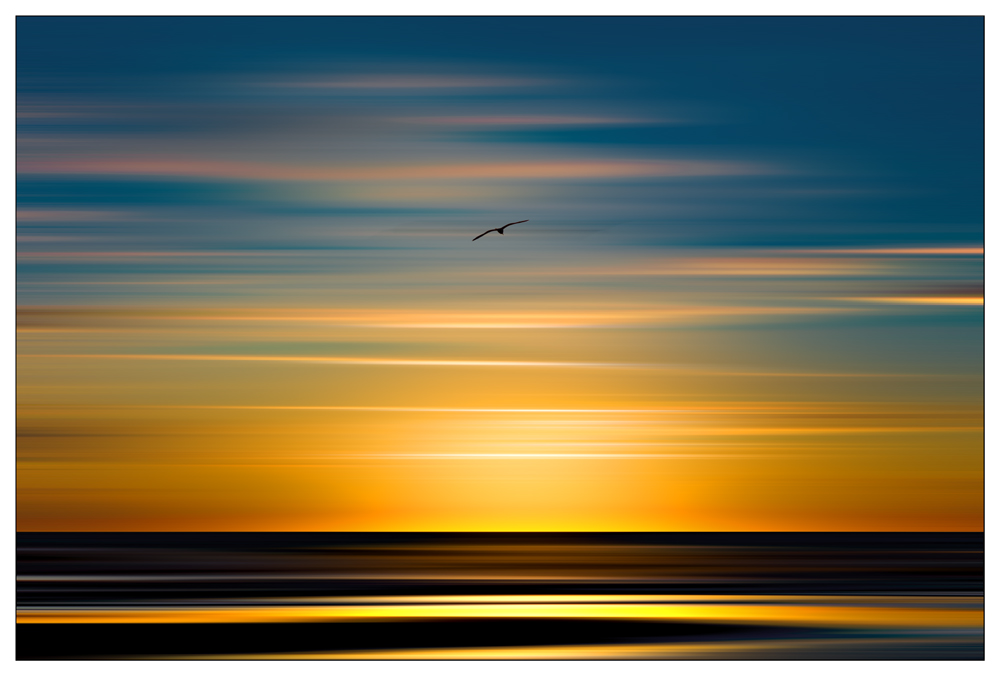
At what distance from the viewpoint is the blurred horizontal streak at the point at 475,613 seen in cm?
479

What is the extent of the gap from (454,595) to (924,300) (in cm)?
301

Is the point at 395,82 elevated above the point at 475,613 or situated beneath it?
elevated above

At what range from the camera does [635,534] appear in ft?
15.6

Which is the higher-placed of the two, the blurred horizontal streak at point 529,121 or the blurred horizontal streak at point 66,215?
the blurred horizontal streak at point 529,121

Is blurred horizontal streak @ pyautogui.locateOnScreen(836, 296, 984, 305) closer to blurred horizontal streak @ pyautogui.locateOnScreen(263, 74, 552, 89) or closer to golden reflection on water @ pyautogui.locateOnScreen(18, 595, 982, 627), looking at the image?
golden reflection on water @ pyautogui.locateOnScreen(18, 595, 982, 627)

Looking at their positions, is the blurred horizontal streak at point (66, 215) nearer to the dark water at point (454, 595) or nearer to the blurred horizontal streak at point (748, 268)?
the dark water at point (454, 595)

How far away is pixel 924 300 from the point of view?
15.8 feet

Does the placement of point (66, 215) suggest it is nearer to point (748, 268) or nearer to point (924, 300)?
point (748, 268)

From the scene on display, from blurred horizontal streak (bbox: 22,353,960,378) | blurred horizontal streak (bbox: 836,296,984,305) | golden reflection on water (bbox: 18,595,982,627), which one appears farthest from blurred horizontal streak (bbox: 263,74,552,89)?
golden reflection on water (bbox: 18,595,982,627)

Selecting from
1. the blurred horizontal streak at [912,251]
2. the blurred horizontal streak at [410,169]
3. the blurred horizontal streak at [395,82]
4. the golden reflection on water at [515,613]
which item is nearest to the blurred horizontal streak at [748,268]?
the blurred horizontal streak at [912,251]

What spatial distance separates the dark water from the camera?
4.77 m

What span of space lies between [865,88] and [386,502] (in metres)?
3.48

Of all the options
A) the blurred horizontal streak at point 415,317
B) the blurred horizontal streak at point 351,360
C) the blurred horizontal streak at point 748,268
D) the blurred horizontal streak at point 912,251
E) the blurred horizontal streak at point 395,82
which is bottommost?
the blurred horizontal streak at point 351,360

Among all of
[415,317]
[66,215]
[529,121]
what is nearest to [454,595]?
[415,317]
